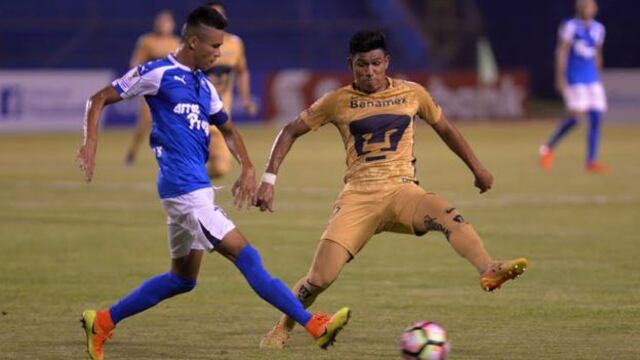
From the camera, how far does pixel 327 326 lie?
26.7ft

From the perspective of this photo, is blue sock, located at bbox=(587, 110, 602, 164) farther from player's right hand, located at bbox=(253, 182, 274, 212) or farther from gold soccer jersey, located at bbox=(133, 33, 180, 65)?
player's right hand, located at bbox=(253, 182, 274, 212)

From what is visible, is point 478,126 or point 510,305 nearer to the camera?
point 510,305

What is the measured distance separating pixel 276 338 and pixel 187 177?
1.17m

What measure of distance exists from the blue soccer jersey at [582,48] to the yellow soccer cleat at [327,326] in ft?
49.7

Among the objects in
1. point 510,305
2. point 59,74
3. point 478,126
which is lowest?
point 478,126

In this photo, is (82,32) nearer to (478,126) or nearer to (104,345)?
(478,126)

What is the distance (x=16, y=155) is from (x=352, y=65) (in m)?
17.8

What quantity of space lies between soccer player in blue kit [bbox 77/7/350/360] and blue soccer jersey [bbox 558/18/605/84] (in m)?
14.9

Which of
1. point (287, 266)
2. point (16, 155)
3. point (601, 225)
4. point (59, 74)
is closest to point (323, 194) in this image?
point (601, 225)

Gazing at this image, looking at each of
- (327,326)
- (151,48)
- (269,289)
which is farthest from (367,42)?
(151,48)

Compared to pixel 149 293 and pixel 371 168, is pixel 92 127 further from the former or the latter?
pixel 371 168

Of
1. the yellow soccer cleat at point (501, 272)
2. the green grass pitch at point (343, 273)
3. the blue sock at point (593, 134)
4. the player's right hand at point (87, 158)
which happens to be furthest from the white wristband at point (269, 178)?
the blue sock at point (593, 134)

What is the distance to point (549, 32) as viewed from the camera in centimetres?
4222

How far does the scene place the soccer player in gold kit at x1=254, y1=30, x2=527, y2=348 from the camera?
877 centimetres
